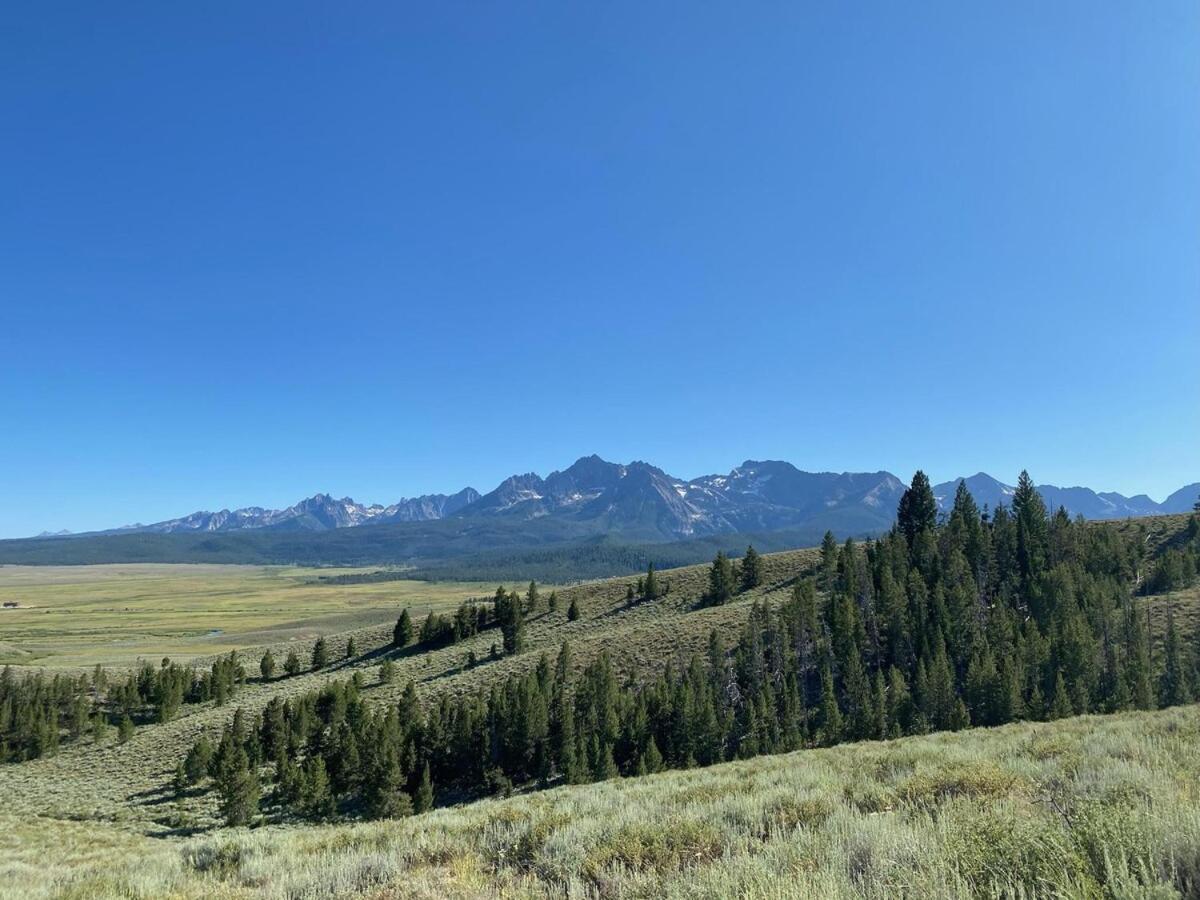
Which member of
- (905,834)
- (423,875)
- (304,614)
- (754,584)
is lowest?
(304,614)

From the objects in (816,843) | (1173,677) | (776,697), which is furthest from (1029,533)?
(816,843)

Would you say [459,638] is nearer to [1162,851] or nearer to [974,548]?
[974,548]

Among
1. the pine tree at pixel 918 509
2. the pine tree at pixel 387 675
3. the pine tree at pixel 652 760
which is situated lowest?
the pine tree at pixel 387 675

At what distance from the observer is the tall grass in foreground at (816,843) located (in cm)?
479

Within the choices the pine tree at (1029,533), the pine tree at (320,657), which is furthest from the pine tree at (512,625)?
the pine tree at (1029,533)

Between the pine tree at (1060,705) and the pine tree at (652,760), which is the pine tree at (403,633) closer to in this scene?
the pine tree at (652,760)

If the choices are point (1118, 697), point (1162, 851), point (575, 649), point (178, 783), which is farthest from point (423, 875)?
point (575, 649)

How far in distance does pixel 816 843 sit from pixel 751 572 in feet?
288

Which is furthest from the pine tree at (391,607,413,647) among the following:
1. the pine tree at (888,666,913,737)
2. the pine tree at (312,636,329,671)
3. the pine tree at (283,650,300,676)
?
the pine tree at (888,666,913,737)

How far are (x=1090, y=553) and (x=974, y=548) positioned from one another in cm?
1206

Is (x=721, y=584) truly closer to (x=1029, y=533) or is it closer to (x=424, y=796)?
(x=1029, y=533)

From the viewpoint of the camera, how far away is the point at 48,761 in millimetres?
61188

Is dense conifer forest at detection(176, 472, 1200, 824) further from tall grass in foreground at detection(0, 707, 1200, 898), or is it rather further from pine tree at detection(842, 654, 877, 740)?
tall grass in foreground at detection(0, 707, 1200, 898)

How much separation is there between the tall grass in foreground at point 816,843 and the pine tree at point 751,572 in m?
78.7
